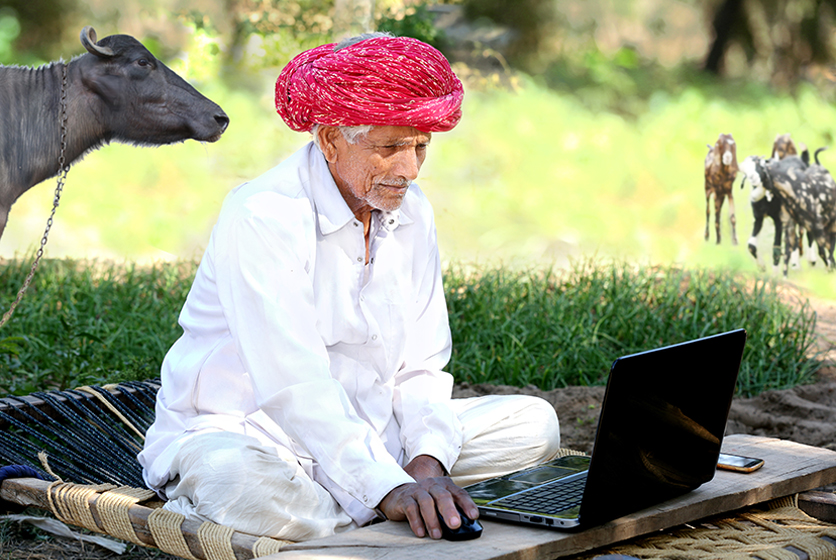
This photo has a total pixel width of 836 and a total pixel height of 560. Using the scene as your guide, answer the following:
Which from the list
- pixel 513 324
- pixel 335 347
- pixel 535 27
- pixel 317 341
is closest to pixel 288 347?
pixel 317 341

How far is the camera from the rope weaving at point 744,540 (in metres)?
2.14

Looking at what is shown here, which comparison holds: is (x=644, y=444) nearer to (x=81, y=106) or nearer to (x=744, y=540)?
(x=744, y=540)

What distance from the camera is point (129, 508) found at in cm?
239

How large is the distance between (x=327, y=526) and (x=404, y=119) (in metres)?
1.06

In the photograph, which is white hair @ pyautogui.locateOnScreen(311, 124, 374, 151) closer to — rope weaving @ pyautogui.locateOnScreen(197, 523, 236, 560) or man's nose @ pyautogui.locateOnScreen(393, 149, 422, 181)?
man's nose @ pyautogui.locateOnScreen(393, 149, 422, 181)

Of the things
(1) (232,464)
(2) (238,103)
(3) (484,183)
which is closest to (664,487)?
(1) (232,464)

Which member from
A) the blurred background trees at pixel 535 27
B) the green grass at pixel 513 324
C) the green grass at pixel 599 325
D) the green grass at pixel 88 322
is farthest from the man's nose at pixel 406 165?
the blurred background trees at pixel 535 27

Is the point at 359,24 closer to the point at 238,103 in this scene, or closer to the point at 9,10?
the point at 238,103

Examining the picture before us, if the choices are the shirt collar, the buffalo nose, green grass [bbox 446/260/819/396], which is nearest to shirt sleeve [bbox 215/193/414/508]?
the shirt collar

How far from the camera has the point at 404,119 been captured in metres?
2.41

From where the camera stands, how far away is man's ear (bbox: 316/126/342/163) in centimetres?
253

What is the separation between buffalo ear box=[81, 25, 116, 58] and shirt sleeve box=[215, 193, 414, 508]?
1595mm

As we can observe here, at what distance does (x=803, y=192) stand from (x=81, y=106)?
521 cm

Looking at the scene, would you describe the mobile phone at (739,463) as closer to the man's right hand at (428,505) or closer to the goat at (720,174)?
the man's right hand at (428,505)
